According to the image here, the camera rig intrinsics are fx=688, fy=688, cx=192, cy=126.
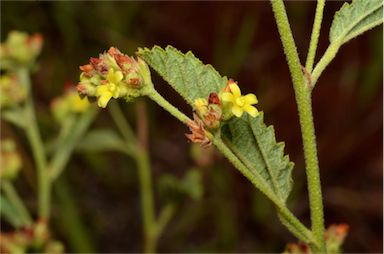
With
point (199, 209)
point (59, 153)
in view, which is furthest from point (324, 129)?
point (59, 153)

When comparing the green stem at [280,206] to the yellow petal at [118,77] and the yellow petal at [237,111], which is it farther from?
the yellow petal at [118,77]

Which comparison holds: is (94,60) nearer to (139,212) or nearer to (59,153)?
(59,153)

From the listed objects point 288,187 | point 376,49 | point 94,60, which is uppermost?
point 376,49

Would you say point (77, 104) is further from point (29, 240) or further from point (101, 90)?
point (101, 90)

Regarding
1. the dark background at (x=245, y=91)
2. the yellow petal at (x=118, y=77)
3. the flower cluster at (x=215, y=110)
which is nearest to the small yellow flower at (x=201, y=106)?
the flower cluster at (x=215, y=110)

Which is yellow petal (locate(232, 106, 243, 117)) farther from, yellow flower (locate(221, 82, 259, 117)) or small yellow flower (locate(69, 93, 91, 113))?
small yellow flower (locate(69, 93, 91, 113))

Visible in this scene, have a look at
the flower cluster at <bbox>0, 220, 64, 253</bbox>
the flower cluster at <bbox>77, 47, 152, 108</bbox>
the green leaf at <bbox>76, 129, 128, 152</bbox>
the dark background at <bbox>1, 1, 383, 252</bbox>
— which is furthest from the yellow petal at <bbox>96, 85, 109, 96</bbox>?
the dark background at <bbox>1, 1, 383, 252</bbox>
